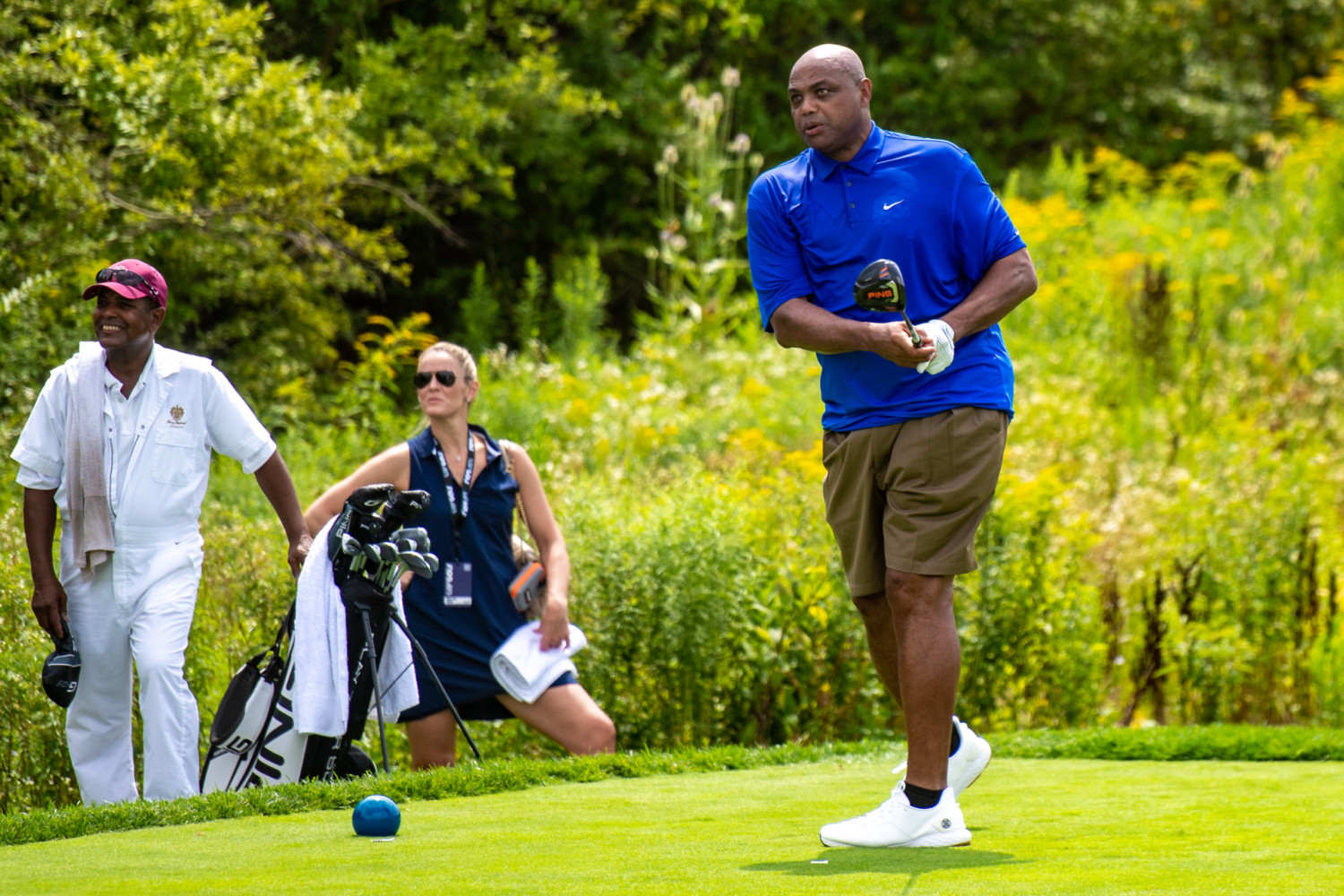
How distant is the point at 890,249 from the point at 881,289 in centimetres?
35

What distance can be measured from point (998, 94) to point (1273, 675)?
12.5 meters

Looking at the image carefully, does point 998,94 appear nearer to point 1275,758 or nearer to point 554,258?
point 554,258

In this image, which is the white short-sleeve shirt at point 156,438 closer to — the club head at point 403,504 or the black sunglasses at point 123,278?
the black sunglasses at point 123,278

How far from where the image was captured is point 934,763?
13.8ft

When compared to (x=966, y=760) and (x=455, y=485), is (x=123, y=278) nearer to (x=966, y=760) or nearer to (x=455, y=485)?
(x=455, y=485)

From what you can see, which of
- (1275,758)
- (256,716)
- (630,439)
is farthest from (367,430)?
(1275,758)

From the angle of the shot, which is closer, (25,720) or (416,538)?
(416,538)

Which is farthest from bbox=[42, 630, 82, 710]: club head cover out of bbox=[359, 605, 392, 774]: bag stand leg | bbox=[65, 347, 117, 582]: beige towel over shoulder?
bbox=[359, 605, 392, 774]: bag stand leg

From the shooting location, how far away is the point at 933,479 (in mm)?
4262

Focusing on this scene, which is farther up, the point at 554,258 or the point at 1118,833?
the point at 554,258

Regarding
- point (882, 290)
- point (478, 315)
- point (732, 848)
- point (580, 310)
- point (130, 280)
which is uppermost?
point (478, 315)

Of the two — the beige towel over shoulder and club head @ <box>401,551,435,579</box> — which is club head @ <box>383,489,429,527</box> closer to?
club head @ <box>401,551,435,579</box>

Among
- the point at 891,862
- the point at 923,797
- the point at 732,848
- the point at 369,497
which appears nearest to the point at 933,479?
the point at 923,797

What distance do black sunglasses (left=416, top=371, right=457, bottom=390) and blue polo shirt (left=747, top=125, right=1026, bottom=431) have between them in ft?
7.35
